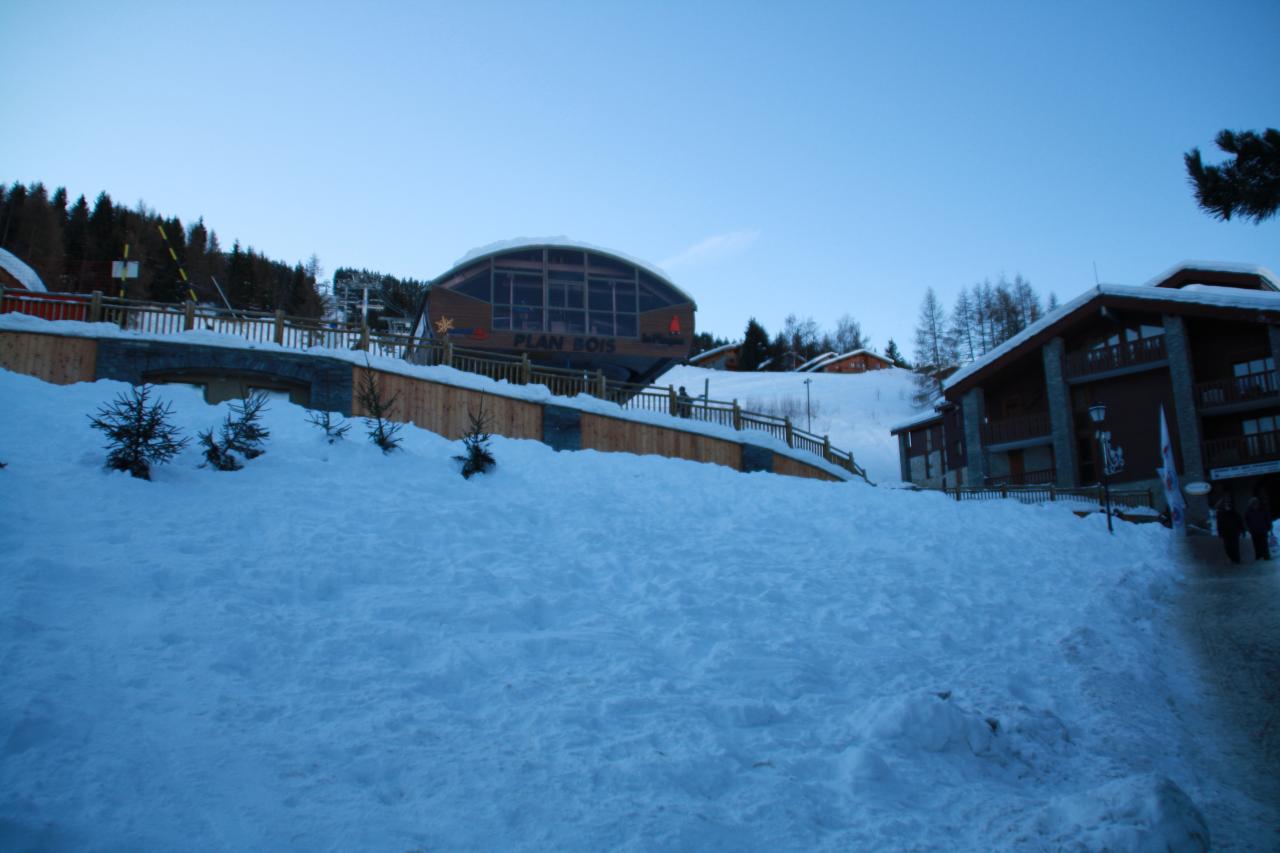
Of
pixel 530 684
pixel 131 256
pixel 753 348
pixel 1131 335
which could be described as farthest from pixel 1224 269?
pixel 131 256

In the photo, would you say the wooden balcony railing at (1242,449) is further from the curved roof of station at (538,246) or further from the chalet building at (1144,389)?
the curved roof of station at (538,246)

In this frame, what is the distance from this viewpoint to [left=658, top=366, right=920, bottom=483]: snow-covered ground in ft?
179

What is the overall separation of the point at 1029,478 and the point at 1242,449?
26.3 ft

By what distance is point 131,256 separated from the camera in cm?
5841

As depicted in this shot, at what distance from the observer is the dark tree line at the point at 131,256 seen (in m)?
55.8

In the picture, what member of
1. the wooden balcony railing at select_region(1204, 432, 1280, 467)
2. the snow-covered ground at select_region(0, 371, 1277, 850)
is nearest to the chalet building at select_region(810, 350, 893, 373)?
the wooden balcony railing at select_region(1204, 432, 1280, 467)

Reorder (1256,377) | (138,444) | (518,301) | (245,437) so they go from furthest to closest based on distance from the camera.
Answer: (518,301) < (1256,377) < (245,437) < (138,444)

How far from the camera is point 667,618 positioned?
7781mm

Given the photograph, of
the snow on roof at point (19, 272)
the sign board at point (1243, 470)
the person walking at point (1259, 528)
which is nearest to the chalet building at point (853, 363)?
the sign board at point (1243, 470)

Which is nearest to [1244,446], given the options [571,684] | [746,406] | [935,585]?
[935,585]

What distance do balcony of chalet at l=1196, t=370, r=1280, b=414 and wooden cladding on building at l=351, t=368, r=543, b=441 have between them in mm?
25170

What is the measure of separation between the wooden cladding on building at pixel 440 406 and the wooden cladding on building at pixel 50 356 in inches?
216

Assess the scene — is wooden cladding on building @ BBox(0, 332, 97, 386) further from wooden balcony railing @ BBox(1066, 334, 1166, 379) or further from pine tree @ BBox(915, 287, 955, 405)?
pine tree @ BBox(915, 287, 955, 405)

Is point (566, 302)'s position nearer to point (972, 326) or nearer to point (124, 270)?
point (124, 270)
